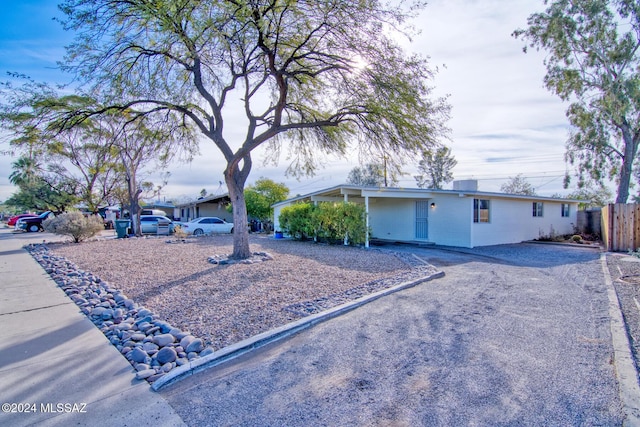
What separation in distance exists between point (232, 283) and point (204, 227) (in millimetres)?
16768

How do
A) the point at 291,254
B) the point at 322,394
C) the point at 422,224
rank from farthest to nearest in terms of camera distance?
the point at 422,224
the point at 291,254
the point at 322,394

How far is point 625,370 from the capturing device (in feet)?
11.0

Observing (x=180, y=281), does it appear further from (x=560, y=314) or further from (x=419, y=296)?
(x=560, y=314)

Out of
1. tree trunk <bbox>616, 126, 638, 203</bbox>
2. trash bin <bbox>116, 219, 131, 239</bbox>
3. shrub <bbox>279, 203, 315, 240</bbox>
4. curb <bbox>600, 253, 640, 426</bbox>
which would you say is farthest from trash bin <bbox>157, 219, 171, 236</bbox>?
tree trunk <bbox>616, 126, 638, 203</bbox>

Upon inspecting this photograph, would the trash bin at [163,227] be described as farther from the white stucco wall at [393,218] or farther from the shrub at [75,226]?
the white stucco wall at [393,218]

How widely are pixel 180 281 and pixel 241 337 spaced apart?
350 cm

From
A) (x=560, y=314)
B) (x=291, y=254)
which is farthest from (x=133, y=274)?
(x=560, y=314)

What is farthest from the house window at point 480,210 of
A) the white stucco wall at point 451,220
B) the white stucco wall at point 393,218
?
the white stucco wall at point 393,218

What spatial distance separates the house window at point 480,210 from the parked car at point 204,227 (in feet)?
50.5

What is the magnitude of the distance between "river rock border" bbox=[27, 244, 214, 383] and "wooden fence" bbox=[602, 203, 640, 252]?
51.3 feet

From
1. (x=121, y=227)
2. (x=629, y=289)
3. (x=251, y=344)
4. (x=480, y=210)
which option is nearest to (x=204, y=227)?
(x=121, y=227)

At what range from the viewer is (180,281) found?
279 inches

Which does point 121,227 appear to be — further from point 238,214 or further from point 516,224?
point 516,224

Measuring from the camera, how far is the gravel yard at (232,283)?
15.6 feet
